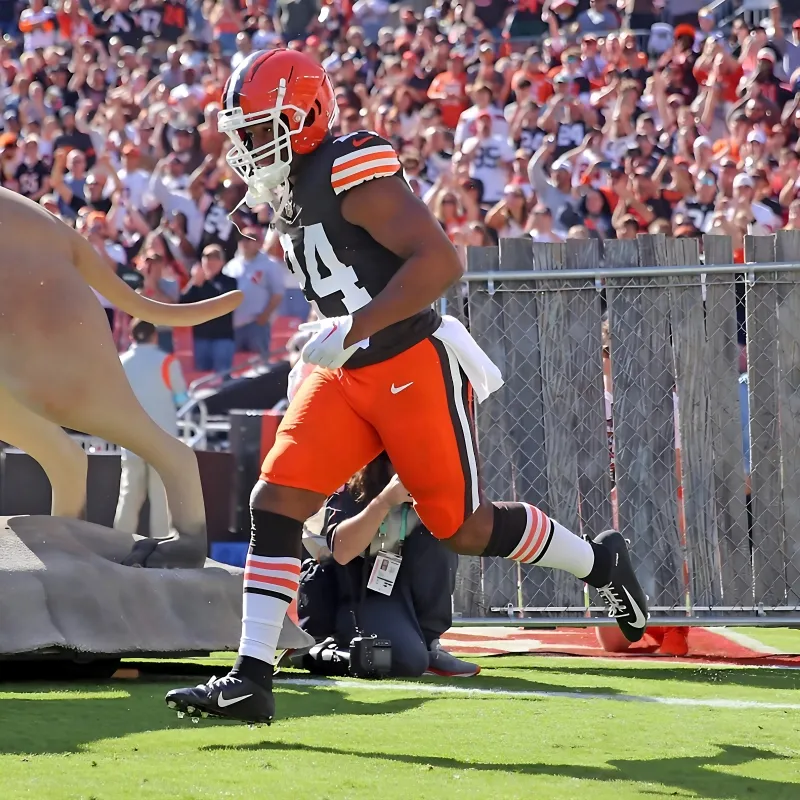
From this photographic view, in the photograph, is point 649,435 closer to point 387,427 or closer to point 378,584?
point 378,584

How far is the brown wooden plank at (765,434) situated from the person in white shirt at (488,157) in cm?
533

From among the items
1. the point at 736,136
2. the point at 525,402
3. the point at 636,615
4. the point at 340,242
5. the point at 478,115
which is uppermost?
the point at 478,115

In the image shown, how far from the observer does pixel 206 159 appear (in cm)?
1288

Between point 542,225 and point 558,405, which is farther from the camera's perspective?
point 542,225

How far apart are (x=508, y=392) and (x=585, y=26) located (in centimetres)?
827

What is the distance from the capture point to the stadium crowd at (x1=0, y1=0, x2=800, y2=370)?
404 inches

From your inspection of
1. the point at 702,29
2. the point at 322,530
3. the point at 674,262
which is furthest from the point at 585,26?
the point at 322,530

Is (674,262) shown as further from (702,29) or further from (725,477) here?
(702,29)

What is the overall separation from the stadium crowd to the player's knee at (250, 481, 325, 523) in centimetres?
488

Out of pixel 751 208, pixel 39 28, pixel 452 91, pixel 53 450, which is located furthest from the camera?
pixel 39 28

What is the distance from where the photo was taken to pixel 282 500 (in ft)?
12.0

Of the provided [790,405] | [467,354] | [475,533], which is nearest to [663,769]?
[475,533]

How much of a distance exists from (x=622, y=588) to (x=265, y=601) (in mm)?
1302

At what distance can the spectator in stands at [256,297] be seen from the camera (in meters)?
10.9
